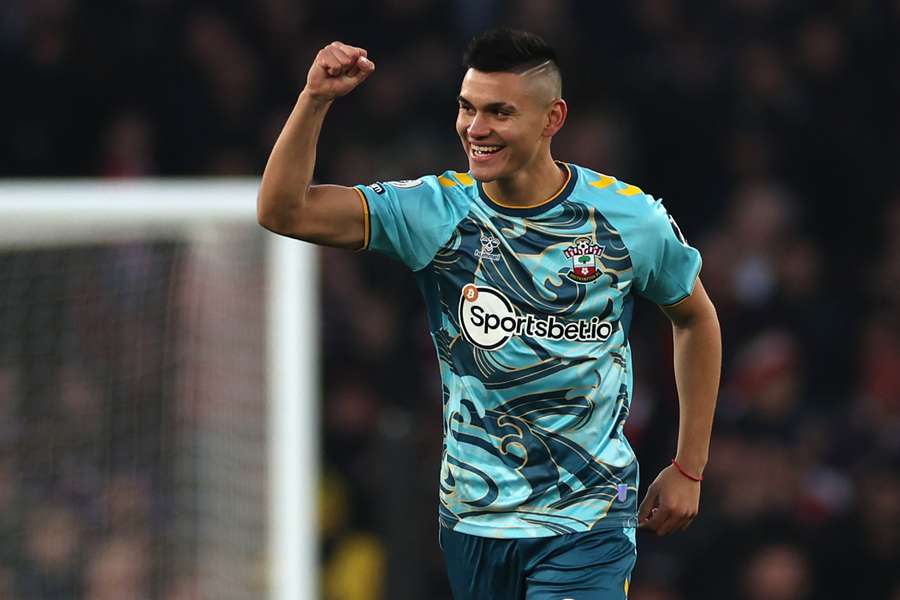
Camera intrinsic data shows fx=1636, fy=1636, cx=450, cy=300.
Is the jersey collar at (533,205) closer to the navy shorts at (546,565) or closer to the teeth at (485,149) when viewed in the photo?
the teeth at (485,149)

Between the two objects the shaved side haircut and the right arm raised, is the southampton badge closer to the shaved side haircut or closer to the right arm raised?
the shaved side haircut

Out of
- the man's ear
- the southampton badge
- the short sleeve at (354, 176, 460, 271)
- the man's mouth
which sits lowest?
the southampton badge

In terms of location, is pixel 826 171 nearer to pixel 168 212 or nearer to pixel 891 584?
pixel 891 584

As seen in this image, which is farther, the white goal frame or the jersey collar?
the white goal frame

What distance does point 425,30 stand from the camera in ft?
28.3

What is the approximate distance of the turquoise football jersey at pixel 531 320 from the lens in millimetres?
3297

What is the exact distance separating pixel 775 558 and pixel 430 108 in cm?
297

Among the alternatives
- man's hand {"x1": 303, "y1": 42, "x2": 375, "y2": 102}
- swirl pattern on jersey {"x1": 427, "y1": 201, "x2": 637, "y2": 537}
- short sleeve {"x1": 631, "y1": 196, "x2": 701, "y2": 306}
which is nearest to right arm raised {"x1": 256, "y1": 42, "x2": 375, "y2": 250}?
man's hand {"x1": 303, "y1": 42, "x2": 375, "y2": 102}

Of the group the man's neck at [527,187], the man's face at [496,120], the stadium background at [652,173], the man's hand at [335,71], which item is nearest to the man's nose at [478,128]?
the man's face at [496,120]

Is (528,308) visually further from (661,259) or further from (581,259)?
(661,259)

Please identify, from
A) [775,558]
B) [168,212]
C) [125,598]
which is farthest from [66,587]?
[775,558]

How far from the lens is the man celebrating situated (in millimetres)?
3250

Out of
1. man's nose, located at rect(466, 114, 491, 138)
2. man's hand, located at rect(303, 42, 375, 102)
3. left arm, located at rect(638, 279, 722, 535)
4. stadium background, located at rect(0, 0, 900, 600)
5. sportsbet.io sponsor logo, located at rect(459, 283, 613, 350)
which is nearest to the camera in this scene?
man's hand, located at rect(303, 42, 375, 102)

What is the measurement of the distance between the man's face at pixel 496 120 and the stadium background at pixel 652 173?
2862 millimetres
